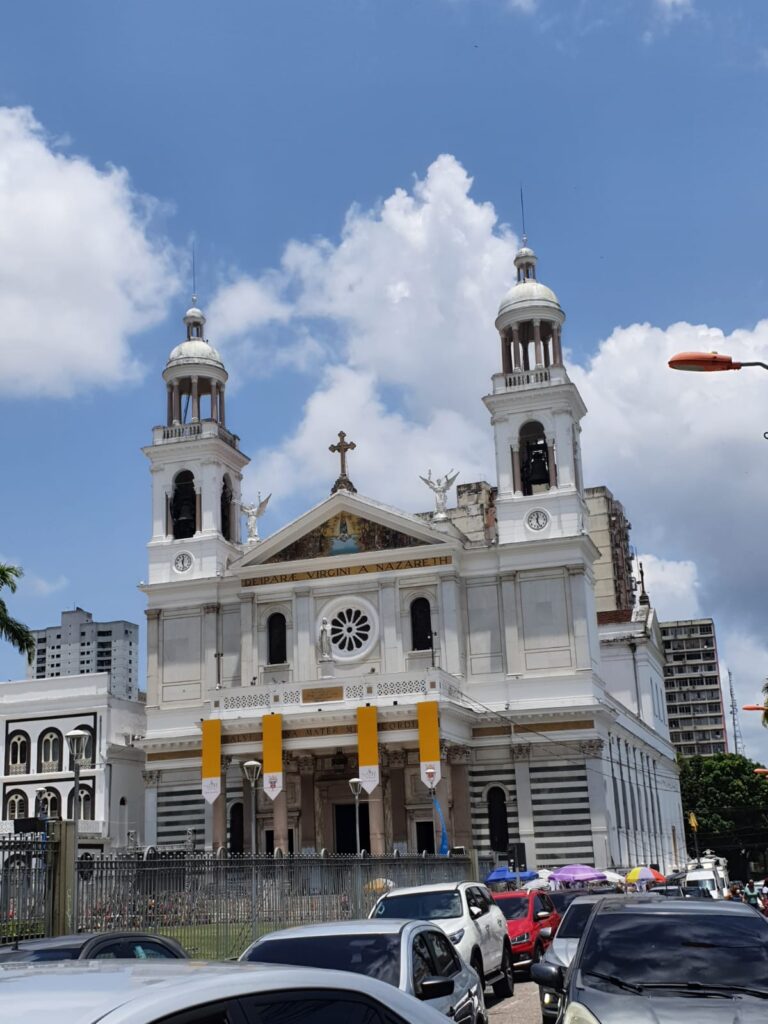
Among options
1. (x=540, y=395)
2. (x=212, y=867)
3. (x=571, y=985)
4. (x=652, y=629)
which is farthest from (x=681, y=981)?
(x=652, y=629)

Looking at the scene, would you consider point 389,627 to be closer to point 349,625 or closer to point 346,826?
point 349,625

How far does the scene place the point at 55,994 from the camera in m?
4.03

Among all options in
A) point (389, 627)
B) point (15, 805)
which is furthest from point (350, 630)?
point (15, 805)

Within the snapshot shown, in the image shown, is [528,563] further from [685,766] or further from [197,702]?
[685,766]

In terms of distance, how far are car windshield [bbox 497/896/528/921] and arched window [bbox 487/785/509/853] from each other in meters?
24.6

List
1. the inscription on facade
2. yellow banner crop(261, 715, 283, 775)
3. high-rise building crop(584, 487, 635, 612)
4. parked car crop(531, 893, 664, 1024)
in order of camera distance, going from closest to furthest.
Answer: parked car crop(531, 893, 664, 1024), yellow banner crop(261, 715, 283, 775), the inscription on facade, high-rise building crop(584, 487, 635, 612)

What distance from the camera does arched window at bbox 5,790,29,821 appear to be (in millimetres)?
55938

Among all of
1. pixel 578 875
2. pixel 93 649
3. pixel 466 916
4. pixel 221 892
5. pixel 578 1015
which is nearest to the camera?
pixel 578 1015

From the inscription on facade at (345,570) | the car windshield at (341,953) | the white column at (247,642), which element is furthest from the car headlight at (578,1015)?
the white column at (247,642)

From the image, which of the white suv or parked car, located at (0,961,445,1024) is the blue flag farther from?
parked car, located at (0,961,445,1024)

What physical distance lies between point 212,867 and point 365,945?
41.5 ft

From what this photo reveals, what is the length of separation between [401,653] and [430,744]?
5858mm

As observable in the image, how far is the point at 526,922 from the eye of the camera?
23.4 meters

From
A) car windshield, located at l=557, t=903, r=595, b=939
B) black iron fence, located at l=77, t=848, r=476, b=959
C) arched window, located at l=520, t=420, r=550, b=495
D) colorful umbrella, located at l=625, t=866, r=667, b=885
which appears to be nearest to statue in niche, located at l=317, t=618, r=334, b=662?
arched window, located at l=520, t=420, r=550, b=495
